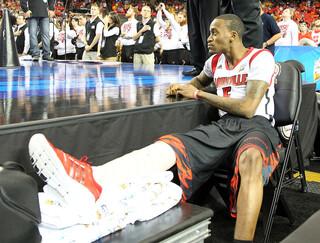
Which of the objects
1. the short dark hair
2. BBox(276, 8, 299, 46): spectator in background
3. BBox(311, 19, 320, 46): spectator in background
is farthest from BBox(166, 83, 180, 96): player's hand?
BBox(311, 19, 320, 46): spectator in background

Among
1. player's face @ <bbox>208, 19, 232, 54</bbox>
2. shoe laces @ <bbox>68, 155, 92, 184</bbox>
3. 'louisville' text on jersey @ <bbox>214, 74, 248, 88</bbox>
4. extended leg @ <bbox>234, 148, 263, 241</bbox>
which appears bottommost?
extended leg @ <bbox>234, 148, 263, 241</bbox>

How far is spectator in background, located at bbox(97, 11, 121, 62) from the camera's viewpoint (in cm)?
760

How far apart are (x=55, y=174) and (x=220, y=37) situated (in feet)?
4.81

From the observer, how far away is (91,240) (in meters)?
1.37

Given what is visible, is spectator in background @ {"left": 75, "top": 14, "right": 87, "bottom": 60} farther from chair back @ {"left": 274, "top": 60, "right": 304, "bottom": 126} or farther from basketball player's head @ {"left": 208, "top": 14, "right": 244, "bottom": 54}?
chair back @ {"left": 274, "top": 60, "right": 304, "bottom": 126}

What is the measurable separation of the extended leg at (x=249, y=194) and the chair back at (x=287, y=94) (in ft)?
1.81

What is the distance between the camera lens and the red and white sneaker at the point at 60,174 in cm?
148

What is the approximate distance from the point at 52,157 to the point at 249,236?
0.98m

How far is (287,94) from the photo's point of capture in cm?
254

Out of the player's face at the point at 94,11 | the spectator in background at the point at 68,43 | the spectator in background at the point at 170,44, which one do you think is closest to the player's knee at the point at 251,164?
the player's face at the point at 94,11

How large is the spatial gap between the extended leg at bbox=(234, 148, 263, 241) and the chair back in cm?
55

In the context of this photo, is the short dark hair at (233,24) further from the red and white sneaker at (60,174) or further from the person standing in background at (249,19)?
the red and white sneaker at (60,174)

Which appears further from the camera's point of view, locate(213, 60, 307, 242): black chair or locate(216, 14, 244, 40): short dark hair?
locate(216, 14, 244, 40): short dark hair

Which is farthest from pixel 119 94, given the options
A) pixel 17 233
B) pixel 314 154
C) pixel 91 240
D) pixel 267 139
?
pixel 314 154
